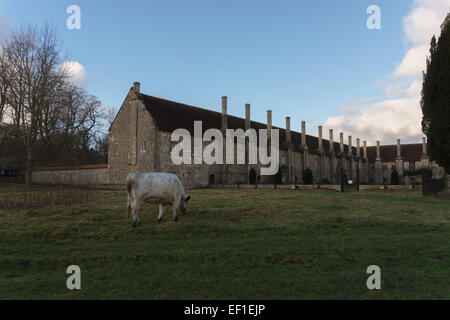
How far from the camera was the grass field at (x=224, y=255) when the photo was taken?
509 cm

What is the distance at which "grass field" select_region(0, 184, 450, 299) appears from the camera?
16.7 ft

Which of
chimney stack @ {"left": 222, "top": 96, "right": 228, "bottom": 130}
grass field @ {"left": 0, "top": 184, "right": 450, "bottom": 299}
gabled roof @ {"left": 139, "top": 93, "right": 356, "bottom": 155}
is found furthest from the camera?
chimney stack @ {"left": 222, "top": 96, "right": 228, "bottom": 130}

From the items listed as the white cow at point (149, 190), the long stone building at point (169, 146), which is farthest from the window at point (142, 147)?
the white cow at point (149, 190)

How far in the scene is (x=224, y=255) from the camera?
6.99 metres

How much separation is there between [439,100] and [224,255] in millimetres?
21192

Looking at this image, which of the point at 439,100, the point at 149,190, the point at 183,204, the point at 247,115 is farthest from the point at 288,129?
the point at 149,190

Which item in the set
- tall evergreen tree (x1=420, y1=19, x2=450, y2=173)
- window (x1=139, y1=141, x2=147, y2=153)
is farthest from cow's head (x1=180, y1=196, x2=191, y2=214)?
window (x1=139, y1=141, x2=147, y2=153)

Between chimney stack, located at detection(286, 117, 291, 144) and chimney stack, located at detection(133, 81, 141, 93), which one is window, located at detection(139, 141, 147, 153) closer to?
chimney stack, located at detection(133, 81, 141, 93)

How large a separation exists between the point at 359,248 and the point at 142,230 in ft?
20.0

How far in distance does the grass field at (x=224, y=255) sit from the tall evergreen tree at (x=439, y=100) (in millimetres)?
11157

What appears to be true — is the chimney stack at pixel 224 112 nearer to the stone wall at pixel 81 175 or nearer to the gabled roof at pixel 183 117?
the gabled roof at pixel 183 117

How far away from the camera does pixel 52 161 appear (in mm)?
39156

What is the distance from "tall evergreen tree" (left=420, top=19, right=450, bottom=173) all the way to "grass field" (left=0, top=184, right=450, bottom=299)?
1116 cm

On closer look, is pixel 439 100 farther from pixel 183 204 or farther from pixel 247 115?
pixel 247 115
